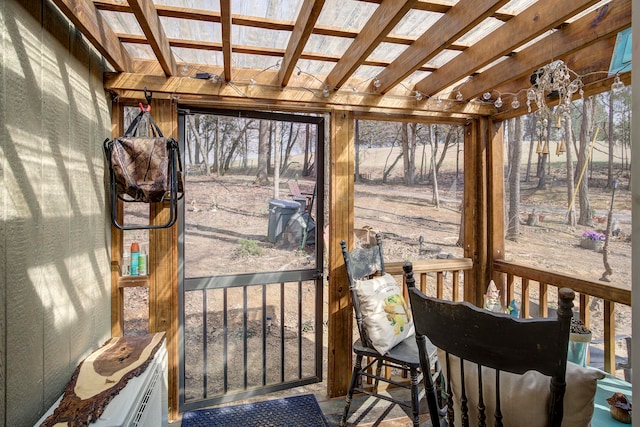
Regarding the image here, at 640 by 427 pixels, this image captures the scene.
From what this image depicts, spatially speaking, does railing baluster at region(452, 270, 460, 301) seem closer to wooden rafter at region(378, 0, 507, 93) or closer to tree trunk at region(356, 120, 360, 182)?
tree trunk at region(356, 120, 360, 182)

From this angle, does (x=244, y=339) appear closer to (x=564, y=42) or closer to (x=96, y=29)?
(x=96, y=29)

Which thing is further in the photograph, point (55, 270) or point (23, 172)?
point (55, 270)

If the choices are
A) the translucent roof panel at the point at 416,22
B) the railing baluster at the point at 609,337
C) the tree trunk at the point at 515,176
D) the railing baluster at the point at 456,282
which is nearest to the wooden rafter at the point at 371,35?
the translucent roof panel at the point at 416,22

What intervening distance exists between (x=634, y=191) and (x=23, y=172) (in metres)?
1.71

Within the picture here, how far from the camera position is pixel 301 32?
5.03ft

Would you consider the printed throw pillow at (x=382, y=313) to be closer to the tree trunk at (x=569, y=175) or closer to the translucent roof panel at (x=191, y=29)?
the tree trunk at (x=569, y=175)

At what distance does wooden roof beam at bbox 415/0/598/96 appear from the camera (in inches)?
55.7

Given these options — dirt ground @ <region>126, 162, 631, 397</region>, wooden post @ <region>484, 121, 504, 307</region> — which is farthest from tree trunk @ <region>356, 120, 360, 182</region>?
wooden post @ <region>484, 121, 504, 307</region>

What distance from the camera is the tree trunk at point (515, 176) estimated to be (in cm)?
260

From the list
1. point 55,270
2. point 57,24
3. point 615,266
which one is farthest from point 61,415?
point 615,266

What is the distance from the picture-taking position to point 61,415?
4.14 ft

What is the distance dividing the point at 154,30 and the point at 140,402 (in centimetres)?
160

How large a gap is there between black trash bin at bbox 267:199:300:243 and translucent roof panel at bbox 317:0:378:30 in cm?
119

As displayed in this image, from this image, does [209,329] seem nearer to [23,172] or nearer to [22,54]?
[23,172]
